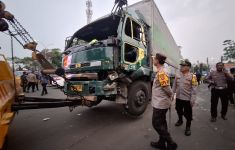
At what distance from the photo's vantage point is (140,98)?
15.3ft

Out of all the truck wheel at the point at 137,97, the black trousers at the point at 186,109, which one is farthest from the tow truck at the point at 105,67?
the black trousers at the point at 186,109

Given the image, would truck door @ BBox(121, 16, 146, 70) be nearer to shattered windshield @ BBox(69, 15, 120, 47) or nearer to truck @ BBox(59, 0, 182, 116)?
truck @ BBox(59, 0, 182, 116)

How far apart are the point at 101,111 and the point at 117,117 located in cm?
91

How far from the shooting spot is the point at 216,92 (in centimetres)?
464

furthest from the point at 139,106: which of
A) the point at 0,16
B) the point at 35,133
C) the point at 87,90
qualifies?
the point at 0,16

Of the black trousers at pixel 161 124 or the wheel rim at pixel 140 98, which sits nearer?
the black trousers at pixel 161 124

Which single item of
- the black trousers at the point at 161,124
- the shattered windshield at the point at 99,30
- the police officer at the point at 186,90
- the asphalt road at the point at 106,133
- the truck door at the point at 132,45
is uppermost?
the shattered windshield at the point at 99,30

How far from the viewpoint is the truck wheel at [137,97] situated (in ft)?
14.3

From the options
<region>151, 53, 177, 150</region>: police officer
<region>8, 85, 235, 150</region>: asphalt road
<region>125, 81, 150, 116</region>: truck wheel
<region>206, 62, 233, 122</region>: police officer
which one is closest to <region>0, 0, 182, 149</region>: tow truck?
<region>125, 81, 150, 116</region>: truck wheel

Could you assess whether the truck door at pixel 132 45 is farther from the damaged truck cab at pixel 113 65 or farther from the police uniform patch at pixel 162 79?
the police uniform patch at pixel 162 79

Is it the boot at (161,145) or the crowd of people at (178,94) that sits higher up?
the crowd of people at (178,94)

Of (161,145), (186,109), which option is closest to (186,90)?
(186,109)

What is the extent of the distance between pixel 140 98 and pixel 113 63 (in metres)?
1.33

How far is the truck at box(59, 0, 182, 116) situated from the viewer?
3936 millimetres
